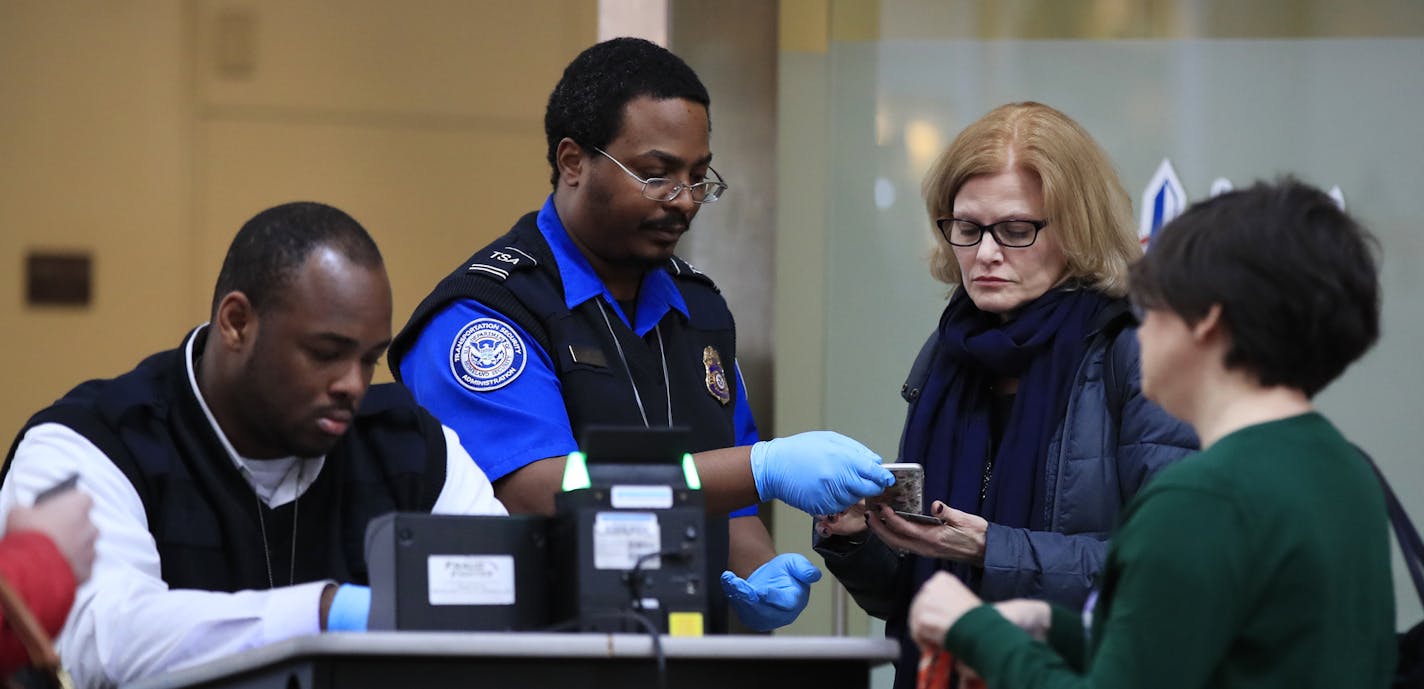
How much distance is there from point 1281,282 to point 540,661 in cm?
101

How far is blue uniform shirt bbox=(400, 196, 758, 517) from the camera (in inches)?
126

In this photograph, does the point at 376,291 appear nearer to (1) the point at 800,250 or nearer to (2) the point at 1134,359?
(2) the point at 1134,359

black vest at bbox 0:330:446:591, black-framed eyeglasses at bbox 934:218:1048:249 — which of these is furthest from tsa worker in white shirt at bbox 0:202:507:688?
black-framed eyeglasses at bbox 934:218:1048:249

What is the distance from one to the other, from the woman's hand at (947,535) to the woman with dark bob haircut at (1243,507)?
0.78 m

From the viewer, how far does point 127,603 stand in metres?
2.39

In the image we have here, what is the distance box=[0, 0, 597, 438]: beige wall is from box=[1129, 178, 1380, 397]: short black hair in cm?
342

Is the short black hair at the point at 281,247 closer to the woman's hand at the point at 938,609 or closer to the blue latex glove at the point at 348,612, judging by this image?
the blue latex glove at the point at 348,612

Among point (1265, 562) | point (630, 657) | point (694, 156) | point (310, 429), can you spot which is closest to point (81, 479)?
point (310, 429)

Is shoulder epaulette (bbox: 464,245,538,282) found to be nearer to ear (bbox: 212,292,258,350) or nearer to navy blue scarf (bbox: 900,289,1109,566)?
ear (bbox: 212,292,258,350)

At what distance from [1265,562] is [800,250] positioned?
3.43 metres

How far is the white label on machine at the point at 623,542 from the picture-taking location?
222cm

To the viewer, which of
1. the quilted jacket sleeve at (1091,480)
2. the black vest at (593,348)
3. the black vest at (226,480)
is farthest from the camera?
the black vest at (593,348)

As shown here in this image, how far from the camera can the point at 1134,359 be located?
3.00m

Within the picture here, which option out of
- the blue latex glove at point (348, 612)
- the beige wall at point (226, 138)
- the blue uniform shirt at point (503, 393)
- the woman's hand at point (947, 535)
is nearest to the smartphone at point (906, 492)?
the woman's hand at point (947, 535)
